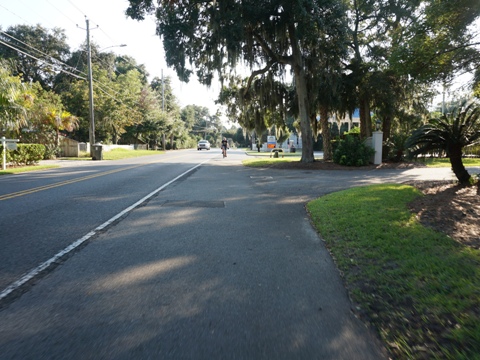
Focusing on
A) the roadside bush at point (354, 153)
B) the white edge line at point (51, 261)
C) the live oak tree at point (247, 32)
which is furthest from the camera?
the roadside bush at point (354, 153)

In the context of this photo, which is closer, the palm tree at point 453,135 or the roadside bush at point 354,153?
the palm tree at point 453,135

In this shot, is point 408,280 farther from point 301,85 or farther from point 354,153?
point 301,85

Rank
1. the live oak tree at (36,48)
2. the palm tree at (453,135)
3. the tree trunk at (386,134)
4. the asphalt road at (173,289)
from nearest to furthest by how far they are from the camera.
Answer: the asphalt road at (173,289)
the palm tree at (453,135)
the tree trunk at (386,134)
the live oak tree at (36,48)

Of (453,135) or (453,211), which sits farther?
(453,135)

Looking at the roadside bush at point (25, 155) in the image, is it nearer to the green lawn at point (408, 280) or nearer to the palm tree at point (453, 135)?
the green lawn at point (408, 280)

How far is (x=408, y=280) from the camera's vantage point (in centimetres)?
405

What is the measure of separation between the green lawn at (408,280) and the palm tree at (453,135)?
15.9 feet

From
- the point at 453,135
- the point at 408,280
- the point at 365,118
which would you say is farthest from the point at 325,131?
the point at 408,280

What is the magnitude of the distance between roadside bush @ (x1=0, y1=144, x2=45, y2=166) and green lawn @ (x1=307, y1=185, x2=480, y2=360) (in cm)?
1979

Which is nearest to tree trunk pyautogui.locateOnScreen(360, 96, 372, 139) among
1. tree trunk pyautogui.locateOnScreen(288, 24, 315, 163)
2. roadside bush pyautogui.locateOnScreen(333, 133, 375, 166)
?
roadside bush pyautogui.locateOnScreen(333, 133, 375, 166)

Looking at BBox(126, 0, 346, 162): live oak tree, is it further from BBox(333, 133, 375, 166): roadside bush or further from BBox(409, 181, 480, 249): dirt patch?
BBox(409, 181, 480, 249): dirt patch

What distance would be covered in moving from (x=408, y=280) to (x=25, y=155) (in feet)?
75.7

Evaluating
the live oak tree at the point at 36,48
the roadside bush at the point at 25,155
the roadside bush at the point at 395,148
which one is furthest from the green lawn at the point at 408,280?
the live oak tree at the point at 36,48

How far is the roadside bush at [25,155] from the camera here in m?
21.0
